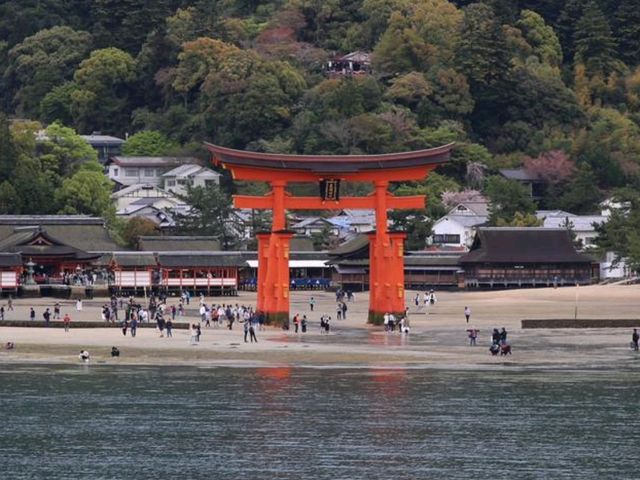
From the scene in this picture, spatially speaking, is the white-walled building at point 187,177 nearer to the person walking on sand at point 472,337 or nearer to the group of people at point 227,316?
the group of people at point 227,316

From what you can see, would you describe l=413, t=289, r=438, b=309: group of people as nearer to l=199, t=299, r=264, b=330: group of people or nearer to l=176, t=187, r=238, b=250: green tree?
l=199, t=299, r=264, b=330: group of people

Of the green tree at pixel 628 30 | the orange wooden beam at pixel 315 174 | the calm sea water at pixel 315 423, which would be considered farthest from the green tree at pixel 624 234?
the calm sea water at pixel 315 423

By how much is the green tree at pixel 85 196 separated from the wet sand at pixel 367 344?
2979cm

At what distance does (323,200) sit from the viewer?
2896 inches

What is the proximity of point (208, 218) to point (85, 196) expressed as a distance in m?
7.14

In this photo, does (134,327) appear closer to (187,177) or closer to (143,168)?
(187,177)

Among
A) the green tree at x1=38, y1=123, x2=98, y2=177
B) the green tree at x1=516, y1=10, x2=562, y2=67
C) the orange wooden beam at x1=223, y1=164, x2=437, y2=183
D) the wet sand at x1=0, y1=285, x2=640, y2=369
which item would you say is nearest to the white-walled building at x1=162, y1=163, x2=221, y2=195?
the green tree at x1=38, y1=123, x2=98, y2=177

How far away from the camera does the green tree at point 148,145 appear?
13900 centimetres

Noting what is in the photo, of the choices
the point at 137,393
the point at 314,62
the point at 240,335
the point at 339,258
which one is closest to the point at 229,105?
the point at 314,62

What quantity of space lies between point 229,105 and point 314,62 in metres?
14.2

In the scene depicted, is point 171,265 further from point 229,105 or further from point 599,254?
point 229,105

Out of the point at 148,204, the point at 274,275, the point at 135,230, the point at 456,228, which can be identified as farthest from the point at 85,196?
the point at 274,275

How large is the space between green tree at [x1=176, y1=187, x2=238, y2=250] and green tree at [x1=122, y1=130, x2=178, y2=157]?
26.1 metres

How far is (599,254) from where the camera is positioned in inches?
4072
